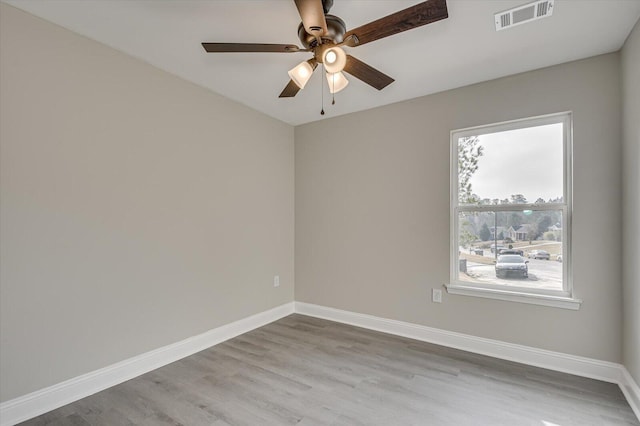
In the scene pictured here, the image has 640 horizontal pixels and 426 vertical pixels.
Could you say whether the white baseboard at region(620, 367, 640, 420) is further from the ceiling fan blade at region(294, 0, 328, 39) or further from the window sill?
the ceiling fan blade at region(294, 0, 328, 39)

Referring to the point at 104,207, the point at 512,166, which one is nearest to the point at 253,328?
the point at 104,207

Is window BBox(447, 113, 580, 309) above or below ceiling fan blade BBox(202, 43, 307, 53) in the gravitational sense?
below

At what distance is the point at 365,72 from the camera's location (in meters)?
1.98

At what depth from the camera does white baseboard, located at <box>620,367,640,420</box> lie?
1.97m

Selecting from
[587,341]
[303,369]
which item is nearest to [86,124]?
[303,369]

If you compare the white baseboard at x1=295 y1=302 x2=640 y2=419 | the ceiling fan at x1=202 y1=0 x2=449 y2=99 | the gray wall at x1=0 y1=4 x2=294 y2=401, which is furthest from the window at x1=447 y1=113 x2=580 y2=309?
the gray wall at x1=0 y1=4 x2=294 y2=401

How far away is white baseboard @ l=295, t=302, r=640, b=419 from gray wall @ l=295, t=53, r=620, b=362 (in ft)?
0.20

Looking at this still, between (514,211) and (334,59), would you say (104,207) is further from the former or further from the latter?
(514,211)

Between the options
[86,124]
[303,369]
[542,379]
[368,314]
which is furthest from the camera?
[368,314]

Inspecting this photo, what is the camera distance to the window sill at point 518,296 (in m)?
2.47

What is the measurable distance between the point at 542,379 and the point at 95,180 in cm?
376

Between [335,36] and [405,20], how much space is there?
0.41m

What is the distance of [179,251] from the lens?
9.14 ft

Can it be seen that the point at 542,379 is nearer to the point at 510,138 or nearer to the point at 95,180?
the point at 510,138
